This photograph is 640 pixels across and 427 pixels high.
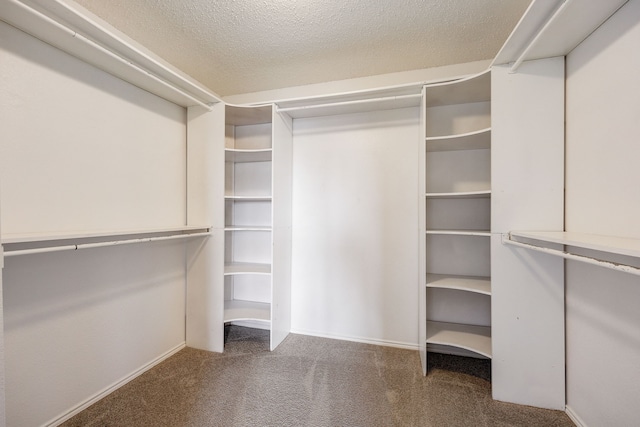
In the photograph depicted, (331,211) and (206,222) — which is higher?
(331,211)

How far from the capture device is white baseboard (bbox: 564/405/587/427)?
1.51 m

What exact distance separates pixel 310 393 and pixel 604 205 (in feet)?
6.61

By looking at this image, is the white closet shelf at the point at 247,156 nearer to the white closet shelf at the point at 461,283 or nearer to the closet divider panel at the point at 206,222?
the closet divider panel at the point at 206,222

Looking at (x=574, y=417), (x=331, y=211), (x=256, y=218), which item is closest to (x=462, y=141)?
(x=331, y=211)

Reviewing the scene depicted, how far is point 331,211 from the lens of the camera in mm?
2627

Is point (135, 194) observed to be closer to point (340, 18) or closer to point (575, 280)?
point (340, 18)

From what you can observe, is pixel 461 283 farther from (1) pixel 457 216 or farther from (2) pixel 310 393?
(2) pixel 310 393

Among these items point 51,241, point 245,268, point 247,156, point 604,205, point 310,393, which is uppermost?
point 247,156

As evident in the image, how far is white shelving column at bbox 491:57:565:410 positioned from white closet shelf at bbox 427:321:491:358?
0.17 m

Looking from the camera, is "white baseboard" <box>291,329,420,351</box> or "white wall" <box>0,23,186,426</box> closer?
"white wall" <box>0,23,186,426</box>

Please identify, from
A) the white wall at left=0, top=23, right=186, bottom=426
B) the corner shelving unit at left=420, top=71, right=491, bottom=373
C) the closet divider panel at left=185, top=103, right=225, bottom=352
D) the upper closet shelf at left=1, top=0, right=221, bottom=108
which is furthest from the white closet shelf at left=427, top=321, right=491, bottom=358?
the upper closet shelf at left=1, top=0, right=221, bottom=108

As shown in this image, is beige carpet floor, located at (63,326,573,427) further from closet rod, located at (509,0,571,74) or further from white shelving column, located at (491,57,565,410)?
closet rod, located at (509,0,571,74)

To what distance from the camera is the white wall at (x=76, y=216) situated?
53.6 inches

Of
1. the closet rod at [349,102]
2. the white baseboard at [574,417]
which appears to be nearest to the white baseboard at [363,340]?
the white baseboard at [574,417]
